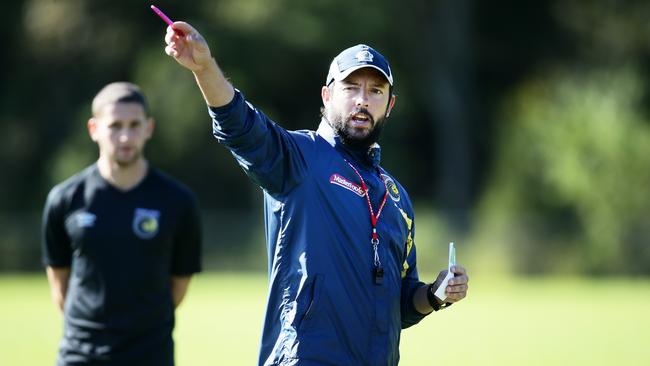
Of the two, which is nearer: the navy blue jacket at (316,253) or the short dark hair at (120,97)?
the navy blue jacket at (316,253)

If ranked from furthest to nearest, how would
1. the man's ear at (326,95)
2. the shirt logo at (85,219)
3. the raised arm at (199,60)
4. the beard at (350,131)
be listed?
the shirt logo at (85,219) < the man's ear at (326,95) < the beard at (350,131) < the raised arm at (199,60)

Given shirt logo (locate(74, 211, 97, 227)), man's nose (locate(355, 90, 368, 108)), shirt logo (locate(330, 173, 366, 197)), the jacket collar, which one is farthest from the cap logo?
shirt logo (locate(74, 211, 97, 227))

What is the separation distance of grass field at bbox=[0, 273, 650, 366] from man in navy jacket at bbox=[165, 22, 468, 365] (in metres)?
7.55

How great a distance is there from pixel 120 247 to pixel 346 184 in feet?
6.64

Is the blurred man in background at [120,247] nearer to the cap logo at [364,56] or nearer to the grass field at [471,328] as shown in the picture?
the cap logo at [364,56]

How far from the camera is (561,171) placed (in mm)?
31875

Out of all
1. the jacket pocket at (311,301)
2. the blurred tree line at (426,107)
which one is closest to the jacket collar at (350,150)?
the jacket pocket at (311,301)

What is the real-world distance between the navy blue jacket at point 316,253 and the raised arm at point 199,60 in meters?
0.13

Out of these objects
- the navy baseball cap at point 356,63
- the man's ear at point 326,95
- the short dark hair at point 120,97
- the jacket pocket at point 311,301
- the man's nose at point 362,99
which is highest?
the short dark hair at point 120,97

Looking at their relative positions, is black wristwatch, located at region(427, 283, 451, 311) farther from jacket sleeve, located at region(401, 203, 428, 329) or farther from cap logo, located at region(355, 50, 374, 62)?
cap logo, located at region(355, 50, 374, 62)

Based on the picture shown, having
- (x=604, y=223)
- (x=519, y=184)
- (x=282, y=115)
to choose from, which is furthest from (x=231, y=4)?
(x=604, y=223)

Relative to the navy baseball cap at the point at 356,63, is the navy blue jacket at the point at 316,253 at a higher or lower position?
lower

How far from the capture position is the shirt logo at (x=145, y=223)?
6816 mm

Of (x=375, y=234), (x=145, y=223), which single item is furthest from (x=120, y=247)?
(x=375, y=234)
